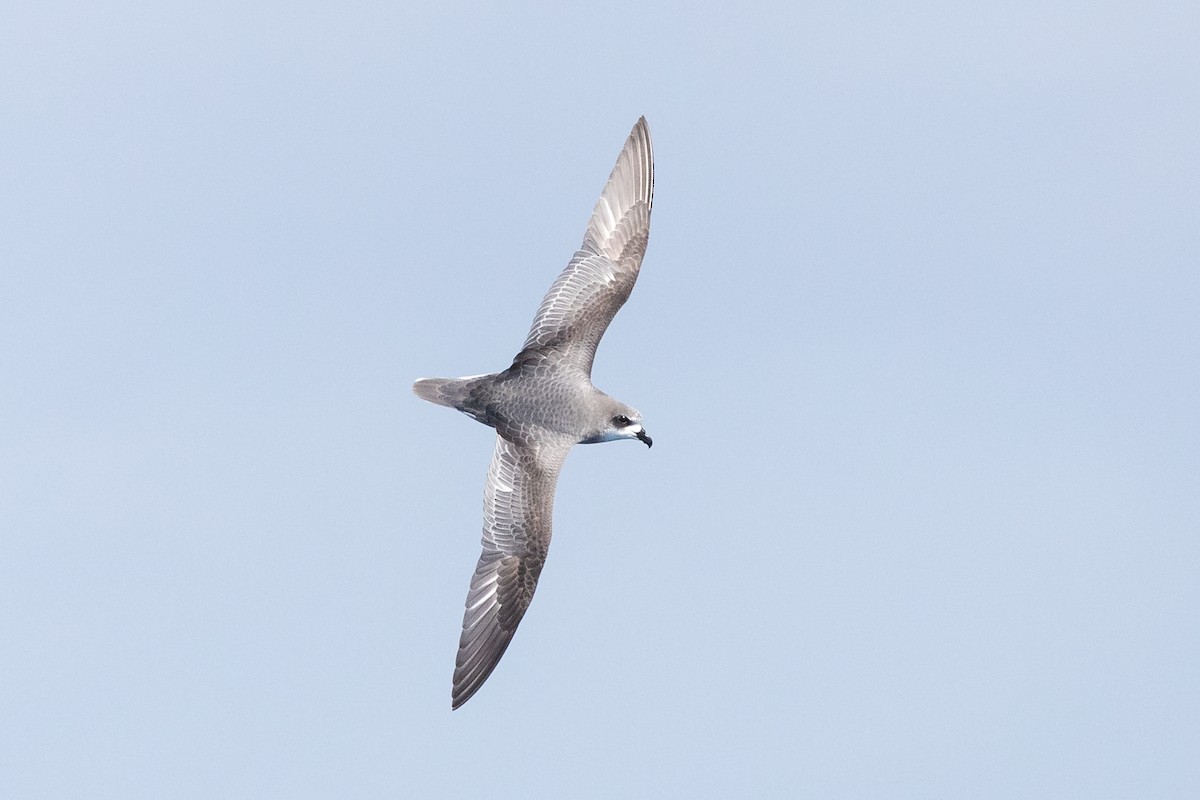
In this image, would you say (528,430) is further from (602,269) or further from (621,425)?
(602,269)

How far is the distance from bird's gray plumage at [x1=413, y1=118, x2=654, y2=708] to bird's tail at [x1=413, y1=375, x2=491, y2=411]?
0.05 ft

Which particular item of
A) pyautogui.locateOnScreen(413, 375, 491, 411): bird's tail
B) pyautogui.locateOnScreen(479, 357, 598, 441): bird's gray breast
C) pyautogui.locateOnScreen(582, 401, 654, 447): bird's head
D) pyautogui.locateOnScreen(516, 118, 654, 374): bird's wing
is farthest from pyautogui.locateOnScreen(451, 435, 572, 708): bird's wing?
pyautogui.locateOnScreen(516, 118, 654, 374): bird's wing

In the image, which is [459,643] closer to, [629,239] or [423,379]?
[423,379]

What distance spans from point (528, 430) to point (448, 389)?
1.60 meters

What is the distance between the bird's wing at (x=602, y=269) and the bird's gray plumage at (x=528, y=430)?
0.9 inches

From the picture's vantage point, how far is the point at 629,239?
28.4 meters

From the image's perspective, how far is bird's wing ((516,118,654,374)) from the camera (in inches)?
1073

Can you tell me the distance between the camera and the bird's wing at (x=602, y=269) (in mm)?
27266

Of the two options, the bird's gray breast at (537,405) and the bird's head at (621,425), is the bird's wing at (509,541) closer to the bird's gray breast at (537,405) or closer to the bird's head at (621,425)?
the bird's gray breast at (537,405)

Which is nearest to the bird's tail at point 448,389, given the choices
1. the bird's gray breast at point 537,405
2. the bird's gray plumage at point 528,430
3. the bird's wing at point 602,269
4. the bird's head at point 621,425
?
the bird's gray plumage at point 528,430

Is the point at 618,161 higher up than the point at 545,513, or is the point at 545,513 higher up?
the point at 618,161

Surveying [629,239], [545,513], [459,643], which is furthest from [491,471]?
[629,239]

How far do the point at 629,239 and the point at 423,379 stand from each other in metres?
4.29

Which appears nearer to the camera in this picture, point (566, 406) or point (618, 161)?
point (566, 406)
